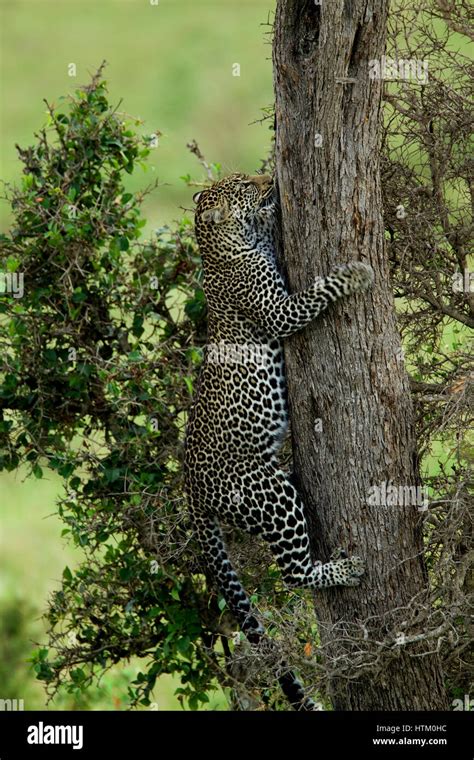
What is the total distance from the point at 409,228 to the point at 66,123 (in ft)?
8.52

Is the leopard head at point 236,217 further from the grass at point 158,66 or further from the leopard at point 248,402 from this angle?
the grass at point 158,66

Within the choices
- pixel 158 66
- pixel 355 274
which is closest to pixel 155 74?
pixel 158 66

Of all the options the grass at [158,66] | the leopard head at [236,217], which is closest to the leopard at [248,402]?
the leopard head at [236,217]

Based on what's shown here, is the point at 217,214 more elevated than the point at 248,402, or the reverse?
the point at 217,214

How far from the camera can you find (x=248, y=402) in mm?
7188

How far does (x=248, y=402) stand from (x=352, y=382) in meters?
0.75

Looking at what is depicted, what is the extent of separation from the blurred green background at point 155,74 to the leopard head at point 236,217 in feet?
28.6

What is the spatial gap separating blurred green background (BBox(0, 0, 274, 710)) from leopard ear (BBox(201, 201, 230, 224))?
8788 mm

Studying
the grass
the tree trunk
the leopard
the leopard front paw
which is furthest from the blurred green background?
the leopard front paw

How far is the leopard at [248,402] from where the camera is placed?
6879 millimetres

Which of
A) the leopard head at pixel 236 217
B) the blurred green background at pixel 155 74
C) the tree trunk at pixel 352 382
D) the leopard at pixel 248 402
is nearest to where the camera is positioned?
the tree trunk at pixel 352 382

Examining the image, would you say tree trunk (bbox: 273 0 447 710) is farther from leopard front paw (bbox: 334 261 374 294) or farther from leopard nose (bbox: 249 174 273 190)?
leopard nose (bbox: 249 174 273 190)

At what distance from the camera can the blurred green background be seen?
2104 cm

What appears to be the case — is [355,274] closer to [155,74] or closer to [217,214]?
[217,214]
